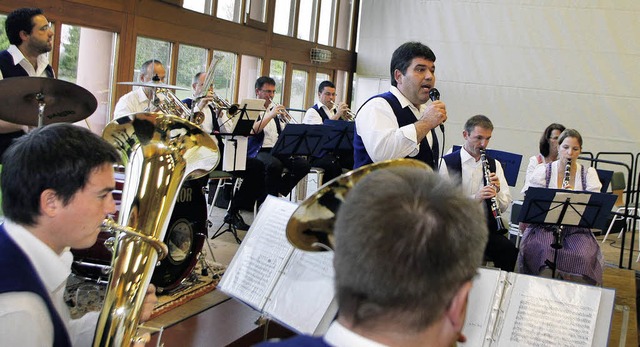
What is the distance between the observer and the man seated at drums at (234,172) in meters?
6.20

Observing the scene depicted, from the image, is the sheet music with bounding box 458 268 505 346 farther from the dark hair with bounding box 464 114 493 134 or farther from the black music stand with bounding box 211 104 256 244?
the black music stand with bounding box 211 104 256 244

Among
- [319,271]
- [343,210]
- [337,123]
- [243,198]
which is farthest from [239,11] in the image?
[343,210]

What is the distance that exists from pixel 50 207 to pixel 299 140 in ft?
16.1

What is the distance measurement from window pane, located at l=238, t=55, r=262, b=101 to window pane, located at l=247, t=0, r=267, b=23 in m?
0.55

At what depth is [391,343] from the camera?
92 centimetres

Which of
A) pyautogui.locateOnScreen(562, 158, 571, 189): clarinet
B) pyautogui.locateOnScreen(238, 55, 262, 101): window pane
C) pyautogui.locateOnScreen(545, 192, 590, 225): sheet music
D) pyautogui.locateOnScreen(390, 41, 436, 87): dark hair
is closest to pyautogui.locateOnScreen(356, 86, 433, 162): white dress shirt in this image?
pyautogui.locateOnScreen(390, 41, 436, 87): dark hair

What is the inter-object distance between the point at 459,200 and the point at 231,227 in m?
5.33

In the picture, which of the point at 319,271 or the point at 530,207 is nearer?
the point at 319,271

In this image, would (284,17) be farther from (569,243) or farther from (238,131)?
(569,243)

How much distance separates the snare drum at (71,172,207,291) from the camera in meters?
3.52

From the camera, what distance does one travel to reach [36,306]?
1407 millimetres

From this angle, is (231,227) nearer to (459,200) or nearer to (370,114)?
(370,114)

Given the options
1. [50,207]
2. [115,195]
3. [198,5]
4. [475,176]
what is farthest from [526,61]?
[50,207]

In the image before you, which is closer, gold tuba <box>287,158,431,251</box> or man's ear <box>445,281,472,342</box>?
man's ear <box>445,281,472,342</box>
